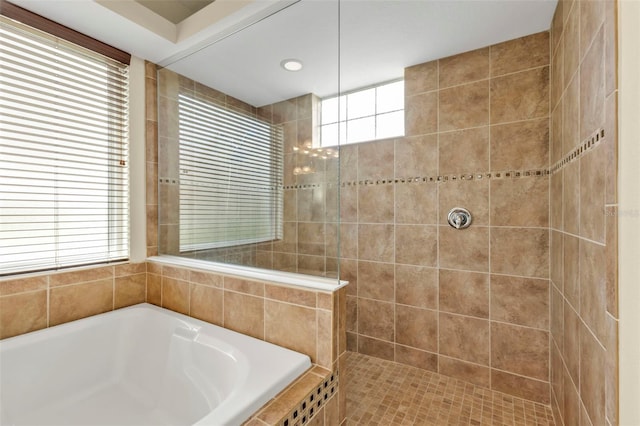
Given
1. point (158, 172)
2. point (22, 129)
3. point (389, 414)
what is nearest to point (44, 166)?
point (22, 129)

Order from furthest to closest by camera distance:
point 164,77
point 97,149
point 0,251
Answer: point 164,77 < point 97,149 < point 0,251

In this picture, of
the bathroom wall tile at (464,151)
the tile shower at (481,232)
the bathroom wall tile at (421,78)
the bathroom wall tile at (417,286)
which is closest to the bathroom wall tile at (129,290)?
the tile shower at (481,232)

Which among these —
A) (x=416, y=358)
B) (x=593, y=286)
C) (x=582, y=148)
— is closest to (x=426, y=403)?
(x=416, y=358)

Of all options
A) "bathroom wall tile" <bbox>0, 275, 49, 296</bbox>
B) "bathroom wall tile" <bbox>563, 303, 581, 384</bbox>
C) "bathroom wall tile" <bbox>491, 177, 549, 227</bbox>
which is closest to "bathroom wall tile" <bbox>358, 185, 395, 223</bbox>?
"bathroom wall tile" <bbox>491, 177, 549, 227</bbox>

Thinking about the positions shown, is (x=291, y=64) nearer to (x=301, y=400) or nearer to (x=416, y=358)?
(x=301, y=400)

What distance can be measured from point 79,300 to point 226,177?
1151 millimetres

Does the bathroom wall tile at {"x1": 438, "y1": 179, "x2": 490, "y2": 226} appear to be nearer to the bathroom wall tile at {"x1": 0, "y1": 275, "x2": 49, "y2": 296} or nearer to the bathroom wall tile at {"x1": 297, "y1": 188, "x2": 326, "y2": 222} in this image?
the bathroom wall tile at {"x1": 297, "y1": 188, "x2": 326, "y2": 222}

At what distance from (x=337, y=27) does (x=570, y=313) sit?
1.87 metres

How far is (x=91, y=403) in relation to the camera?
146 centimetres

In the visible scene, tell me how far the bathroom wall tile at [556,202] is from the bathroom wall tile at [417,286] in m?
0.78

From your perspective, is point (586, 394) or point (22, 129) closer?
point (586, 394)

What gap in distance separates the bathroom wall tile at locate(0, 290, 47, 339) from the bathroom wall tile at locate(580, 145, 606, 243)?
2.57m

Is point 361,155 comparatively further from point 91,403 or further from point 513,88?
point 91,403

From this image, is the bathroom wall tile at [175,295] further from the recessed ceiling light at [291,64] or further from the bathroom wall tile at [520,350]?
the bathroom wall tile at [520,350]
